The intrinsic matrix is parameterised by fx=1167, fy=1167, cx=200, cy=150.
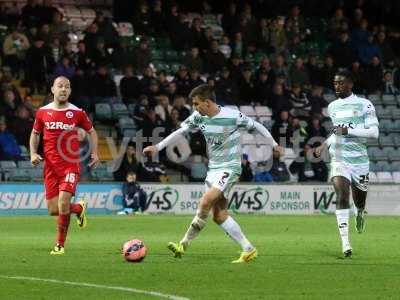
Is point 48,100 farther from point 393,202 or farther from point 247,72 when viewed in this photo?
point 393,202

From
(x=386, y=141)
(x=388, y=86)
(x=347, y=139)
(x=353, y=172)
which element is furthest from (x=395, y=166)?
(x=347, y=139)

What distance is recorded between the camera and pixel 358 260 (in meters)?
13.7

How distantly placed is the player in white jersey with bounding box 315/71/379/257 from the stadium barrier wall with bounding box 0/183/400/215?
10.8 m

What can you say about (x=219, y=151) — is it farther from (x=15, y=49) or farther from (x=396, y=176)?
(x=396, y=176)

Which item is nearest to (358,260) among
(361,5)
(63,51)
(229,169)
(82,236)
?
(229,169)

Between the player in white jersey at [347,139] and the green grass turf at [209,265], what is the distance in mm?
857

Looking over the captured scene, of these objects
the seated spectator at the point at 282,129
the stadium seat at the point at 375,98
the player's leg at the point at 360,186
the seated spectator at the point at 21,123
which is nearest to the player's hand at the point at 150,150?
the player's leg at the point at 360,186

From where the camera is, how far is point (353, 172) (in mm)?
15195

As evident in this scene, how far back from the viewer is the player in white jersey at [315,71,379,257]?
1459 centimetres

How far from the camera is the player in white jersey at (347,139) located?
14586 mm

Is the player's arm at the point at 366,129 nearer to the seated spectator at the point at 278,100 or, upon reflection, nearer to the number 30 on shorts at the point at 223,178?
the number 30 on shorts at the point at 223,178

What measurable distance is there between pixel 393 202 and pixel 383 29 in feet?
24.6

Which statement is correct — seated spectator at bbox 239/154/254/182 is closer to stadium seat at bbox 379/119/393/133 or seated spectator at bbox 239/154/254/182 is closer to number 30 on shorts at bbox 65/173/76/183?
stadium seat at bbox 379/119/393/133

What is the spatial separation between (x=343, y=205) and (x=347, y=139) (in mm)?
955
